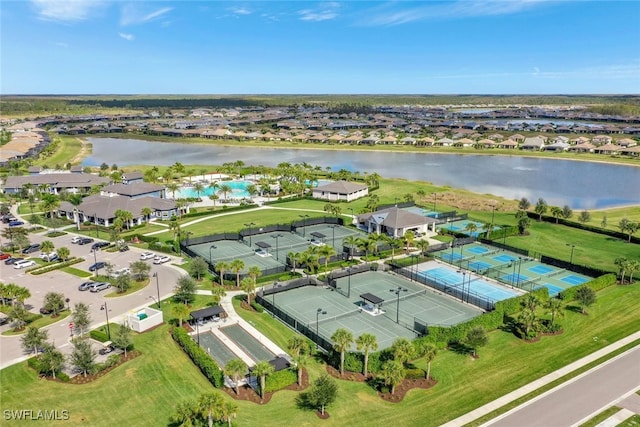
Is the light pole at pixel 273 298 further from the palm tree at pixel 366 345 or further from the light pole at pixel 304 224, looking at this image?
the light pole at pixel 304 224

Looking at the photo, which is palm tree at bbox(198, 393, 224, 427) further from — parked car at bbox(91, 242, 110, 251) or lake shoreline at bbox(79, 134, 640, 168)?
lake shoreline at bbox(79, 134, 640, 168)

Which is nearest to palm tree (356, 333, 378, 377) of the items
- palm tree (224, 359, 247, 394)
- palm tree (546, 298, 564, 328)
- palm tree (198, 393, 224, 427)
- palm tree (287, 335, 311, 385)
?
palm tree (287, 335, 311, 385)

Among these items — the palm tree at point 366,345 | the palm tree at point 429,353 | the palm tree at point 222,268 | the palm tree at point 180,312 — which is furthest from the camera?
the palm tree at point 222,268

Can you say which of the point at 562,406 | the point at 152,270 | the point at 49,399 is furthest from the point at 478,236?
the point at 49,399

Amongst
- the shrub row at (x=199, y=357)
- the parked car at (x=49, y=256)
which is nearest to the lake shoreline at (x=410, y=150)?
the parked car at (x=49, y=256)

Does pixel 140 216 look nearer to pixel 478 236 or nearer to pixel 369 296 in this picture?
pixel 369 296
